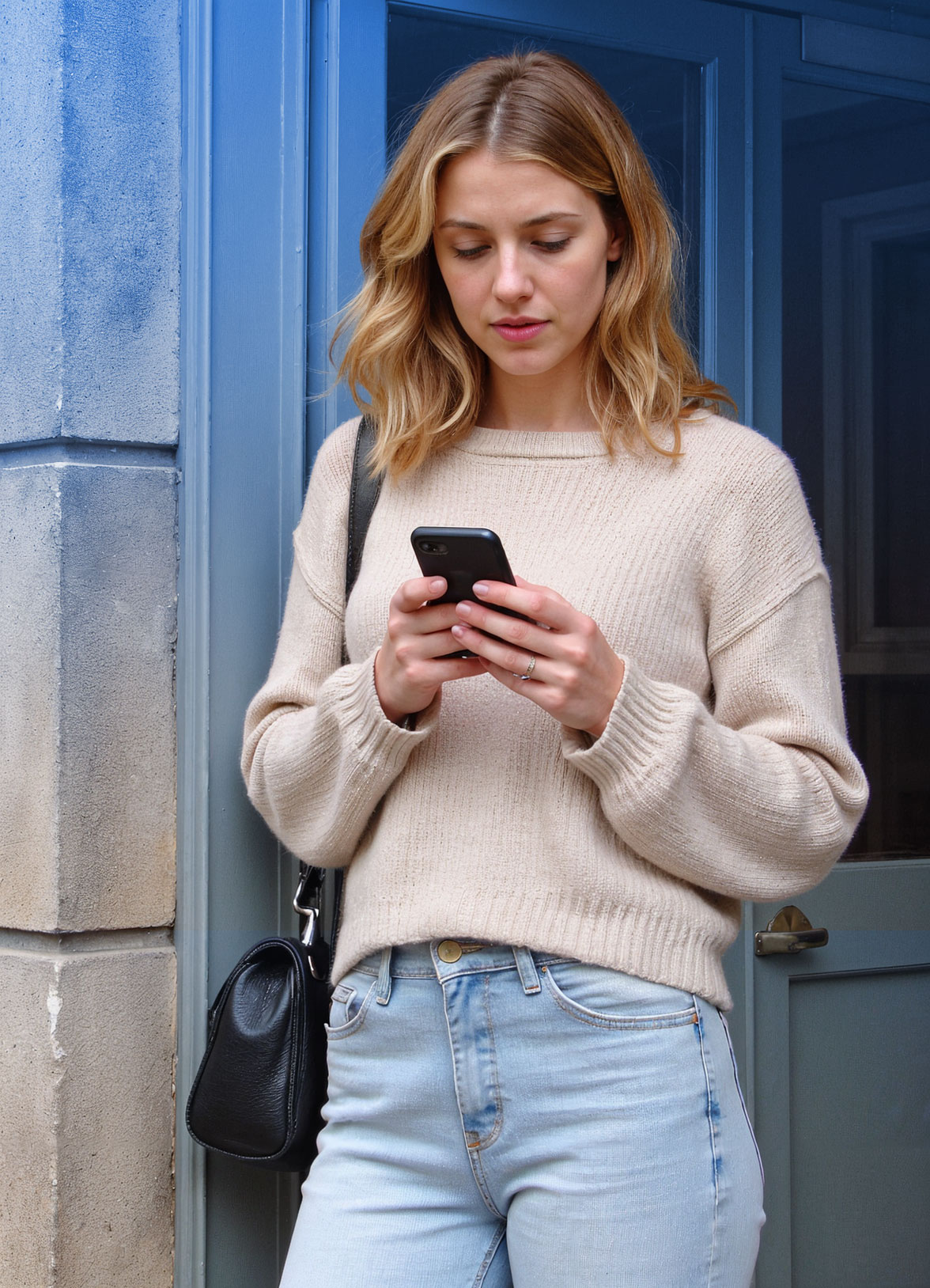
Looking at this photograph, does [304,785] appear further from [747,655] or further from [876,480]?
[876,480]

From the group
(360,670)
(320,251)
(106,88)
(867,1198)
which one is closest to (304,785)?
(360,670)

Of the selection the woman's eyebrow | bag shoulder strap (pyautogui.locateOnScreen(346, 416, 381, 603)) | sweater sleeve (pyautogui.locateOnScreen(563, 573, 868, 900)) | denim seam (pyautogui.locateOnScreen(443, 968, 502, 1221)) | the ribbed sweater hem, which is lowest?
denim seam (pyautogui.locateOnScreen(443, 968, 502, 1221))

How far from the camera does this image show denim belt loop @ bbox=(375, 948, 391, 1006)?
144cm

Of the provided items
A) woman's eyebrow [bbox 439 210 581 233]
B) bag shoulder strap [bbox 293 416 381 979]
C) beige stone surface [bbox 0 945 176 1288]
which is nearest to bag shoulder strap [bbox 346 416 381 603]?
bag shoulder strap [bbox 293 416 381 979]

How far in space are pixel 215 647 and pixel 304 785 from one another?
41 cm

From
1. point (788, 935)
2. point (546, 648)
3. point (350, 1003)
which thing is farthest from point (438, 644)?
point (788, 935)

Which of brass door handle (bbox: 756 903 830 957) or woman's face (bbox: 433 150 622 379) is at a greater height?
woman's face (bbox: 433 150 622 379)

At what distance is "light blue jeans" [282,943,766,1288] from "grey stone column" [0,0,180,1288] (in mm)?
483

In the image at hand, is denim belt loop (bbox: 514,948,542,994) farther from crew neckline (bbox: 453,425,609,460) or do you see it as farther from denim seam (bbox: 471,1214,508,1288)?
crew neckline (bbox: 453,425,609,460)

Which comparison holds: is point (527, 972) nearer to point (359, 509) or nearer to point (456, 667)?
point (456, 667)

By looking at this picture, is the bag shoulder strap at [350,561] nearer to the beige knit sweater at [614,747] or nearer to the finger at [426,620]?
the beige knit sweater at [614,747]

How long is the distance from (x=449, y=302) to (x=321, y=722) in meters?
0.62

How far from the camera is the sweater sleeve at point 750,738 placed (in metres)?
1.37

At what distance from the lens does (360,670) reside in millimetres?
1493
